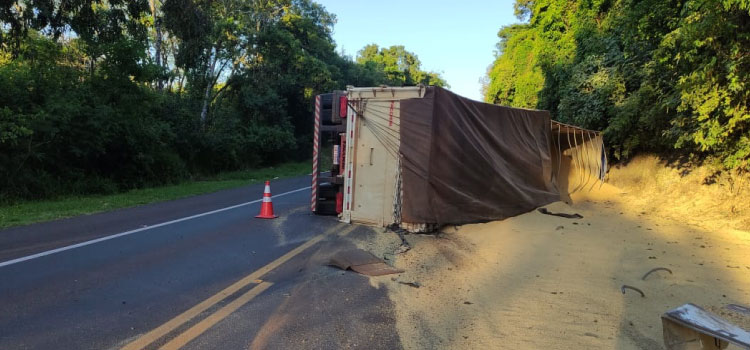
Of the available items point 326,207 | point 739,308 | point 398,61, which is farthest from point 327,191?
point 398,61

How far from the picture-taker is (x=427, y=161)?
27.1 feet

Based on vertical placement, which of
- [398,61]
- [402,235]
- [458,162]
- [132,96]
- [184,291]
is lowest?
[184,291]

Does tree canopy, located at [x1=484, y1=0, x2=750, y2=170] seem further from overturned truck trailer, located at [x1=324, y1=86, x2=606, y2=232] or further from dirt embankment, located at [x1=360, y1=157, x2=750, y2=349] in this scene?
overturned truck trailer, located at [x1=324, y1=86, x2=606, y2=232]

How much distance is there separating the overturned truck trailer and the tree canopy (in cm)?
340

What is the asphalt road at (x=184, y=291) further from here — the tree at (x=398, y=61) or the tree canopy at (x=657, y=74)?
the tree at (x=398, y=61)

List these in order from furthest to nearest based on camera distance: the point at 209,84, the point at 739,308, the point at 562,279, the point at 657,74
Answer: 1. the point at 209,84
2. the point at 657,74
3. the point at 562,279
4. the point at 739,308

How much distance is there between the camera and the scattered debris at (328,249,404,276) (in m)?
5.93

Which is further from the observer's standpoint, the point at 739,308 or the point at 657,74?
the point at 657,74

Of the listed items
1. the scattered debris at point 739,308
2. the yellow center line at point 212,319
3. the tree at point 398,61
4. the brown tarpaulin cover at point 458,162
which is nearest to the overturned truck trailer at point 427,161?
the brown tarpaulin cover at point 458,162

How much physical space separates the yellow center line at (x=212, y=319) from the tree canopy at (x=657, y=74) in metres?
7.43

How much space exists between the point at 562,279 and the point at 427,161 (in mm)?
3287

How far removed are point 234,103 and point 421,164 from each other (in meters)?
25.0

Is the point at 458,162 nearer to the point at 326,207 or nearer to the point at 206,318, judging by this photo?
the point at 326,207

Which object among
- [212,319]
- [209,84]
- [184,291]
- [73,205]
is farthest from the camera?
[209,84]
